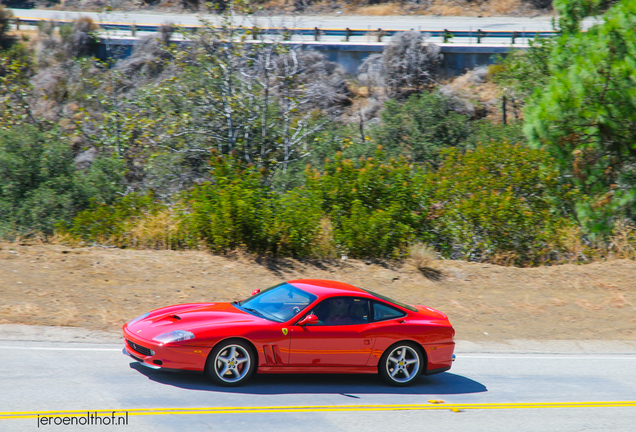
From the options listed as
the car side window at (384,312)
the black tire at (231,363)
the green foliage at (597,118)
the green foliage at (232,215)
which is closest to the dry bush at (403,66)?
the green foliage at (597,118)

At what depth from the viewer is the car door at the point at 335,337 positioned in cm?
744

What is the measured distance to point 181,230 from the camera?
47.1ft

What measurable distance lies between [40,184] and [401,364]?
42.1 ft

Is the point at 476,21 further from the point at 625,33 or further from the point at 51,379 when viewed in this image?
the point at 51,379

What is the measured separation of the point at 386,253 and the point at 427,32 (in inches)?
946

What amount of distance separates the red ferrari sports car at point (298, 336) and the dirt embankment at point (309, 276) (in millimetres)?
3081

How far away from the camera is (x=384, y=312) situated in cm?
807

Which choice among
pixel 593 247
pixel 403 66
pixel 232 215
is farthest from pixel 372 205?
pixel 403 66

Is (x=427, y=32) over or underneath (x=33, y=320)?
over

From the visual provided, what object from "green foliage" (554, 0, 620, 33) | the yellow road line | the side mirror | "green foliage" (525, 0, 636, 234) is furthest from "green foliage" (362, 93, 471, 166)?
the side mirror

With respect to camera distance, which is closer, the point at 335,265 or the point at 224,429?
the point at 224,429

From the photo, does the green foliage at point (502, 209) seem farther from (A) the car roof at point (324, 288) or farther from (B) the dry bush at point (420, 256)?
(A) the car roof at point (324, 288)

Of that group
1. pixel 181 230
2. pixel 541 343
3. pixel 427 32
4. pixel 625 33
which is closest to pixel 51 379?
pixel 181 230

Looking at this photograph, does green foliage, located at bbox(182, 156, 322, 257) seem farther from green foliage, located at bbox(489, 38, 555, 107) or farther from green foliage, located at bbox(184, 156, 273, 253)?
green foliage, located at bbox(489, 38, 555, 107)
